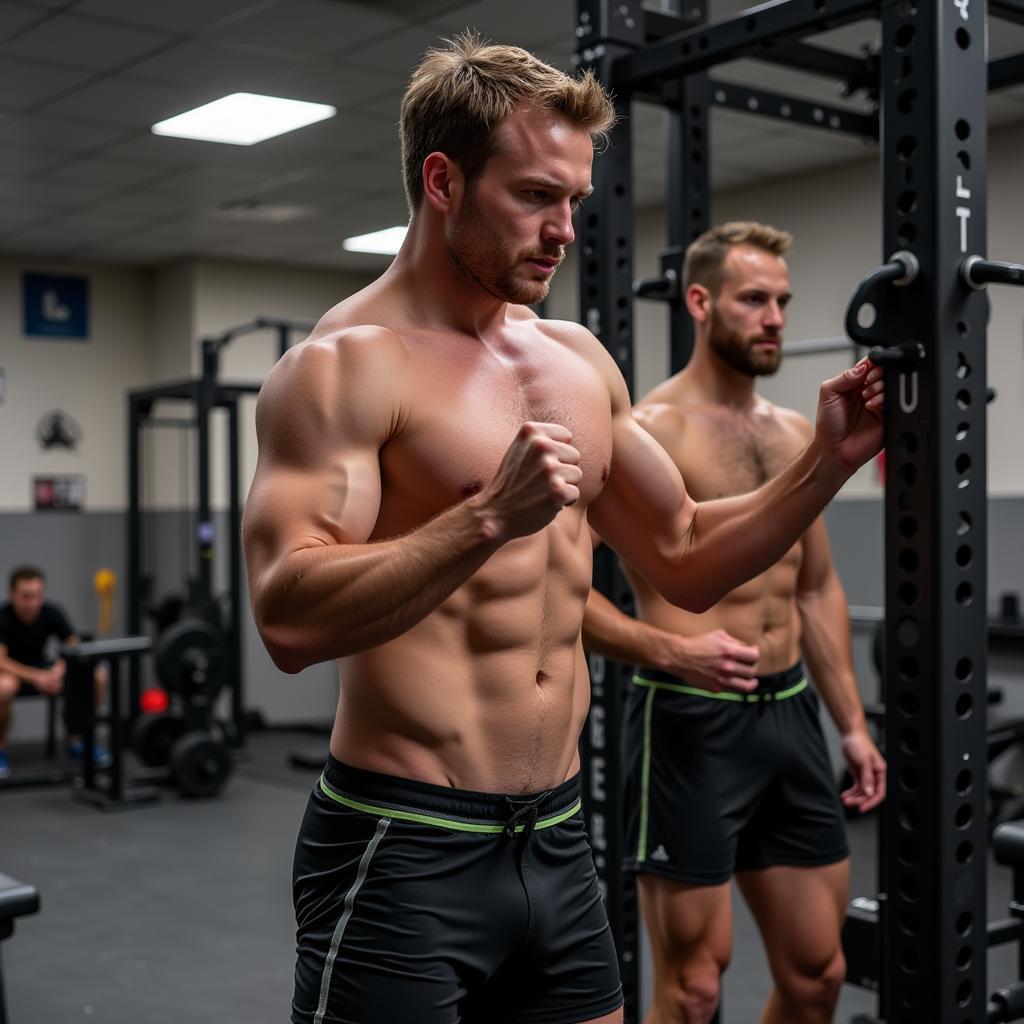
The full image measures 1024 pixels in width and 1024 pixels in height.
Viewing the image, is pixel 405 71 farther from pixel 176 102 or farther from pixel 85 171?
pixel 85 171

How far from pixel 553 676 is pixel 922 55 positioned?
78 cm

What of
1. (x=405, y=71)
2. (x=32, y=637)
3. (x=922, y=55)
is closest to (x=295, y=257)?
(x=32, y=637)

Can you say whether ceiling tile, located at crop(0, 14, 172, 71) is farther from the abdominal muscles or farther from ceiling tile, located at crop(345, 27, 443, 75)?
the abdominal muscles

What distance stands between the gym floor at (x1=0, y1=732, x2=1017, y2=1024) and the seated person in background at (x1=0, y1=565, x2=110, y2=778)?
0.49 m

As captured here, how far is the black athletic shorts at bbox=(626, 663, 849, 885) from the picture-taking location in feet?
7.19

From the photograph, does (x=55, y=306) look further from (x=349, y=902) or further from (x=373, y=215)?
(x=349, y=902)

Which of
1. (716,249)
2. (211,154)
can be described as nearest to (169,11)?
(211,154)

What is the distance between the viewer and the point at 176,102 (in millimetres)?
5059

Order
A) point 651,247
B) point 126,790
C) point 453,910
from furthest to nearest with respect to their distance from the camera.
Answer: point 651,247, point 126,790, point 453,910

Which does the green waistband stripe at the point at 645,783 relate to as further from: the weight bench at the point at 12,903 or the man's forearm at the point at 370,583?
the man's forearm at the point at 370,583

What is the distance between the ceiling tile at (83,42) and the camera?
4281 mm

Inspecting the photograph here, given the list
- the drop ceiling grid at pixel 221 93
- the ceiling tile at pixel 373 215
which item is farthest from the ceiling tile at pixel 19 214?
the ceiling tile at pixel 373 215

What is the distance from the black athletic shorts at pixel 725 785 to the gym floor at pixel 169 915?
0.93m

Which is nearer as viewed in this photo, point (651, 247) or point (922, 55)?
point (922, 55)
